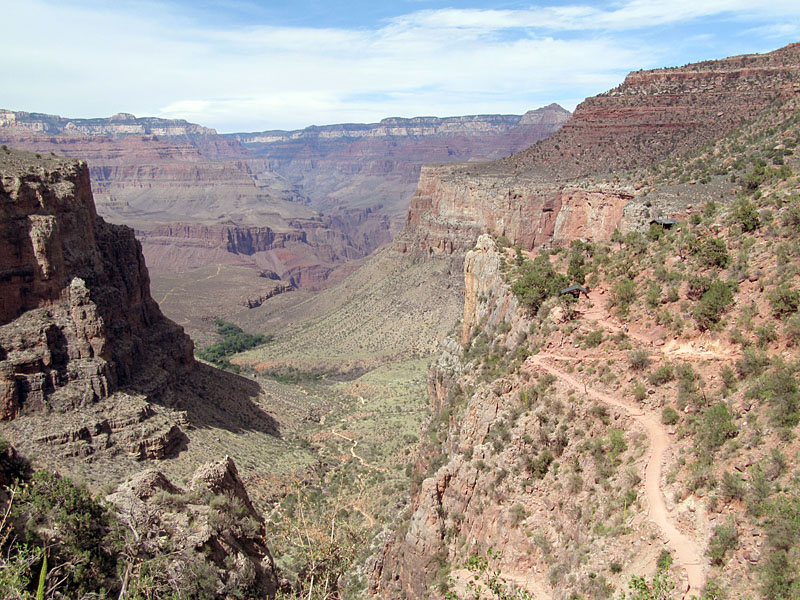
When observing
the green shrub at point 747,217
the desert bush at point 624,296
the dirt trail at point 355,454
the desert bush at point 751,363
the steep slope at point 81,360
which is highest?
the green shrub at point 747,217

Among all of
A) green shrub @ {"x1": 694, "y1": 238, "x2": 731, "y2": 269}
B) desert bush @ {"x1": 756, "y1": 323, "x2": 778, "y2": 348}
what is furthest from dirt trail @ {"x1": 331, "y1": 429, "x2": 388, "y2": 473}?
desert bush @ {"x1": 756, "y1": 323, "x2": 778, "y2": 348}

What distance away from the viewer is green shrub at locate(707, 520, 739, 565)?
14.0m

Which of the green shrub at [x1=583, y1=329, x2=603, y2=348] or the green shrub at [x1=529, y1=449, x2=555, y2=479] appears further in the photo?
the green shrub at [x1=583, y1=329, x2=603, y2=348]

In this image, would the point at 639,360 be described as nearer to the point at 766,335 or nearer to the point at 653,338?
the point at 653,338

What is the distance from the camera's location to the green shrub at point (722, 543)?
14.0m

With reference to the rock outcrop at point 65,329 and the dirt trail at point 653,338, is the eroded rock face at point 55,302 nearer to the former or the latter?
the rock outcrop at point 65,329

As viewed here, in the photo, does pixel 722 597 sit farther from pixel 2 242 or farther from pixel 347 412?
pixel 347 412

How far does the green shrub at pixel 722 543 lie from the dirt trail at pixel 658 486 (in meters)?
0.29

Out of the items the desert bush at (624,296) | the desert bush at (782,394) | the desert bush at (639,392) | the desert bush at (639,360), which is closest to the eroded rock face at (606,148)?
the desert bush at (624,296)

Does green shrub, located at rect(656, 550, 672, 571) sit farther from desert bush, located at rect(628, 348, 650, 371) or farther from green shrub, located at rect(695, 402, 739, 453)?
desert bush, located at rect(628, 348, 650, 371)

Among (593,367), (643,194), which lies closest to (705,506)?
(593,367)

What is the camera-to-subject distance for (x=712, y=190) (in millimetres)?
34562

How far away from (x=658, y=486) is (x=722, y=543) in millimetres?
2646

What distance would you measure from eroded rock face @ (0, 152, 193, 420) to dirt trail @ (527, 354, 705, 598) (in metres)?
28.5
